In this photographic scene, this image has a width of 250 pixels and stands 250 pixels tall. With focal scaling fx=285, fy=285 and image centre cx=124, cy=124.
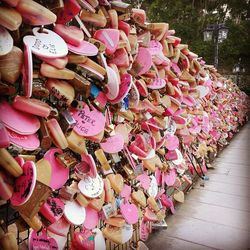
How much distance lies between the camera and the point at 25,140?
46.9 inches

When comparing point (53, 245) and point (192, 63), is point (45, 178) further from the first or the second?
point (192, 63)

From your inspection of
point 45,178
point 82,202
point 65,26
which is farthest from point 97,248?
point 65,26

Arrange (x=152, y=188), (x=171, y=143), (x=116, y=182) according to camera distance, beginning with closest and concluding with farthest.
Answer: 1. (x=116, y=182)
2. (x=152, y=188)
3. (x=171, y=143)

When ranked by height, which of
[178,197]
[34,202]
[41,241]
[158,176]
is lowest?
[178,197]

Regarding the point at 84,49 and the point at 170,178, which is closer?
the point at 84,49

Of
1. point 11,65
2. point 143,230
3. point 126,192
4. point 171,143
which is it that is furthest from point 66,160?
point 171,143

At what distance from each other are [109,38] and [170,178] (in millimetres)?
1825

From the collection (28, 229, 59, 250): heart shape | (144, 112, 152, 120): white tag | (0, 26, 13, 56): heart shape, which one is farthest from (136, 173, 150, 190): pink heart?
(0, 26, 13, 56): heart shape

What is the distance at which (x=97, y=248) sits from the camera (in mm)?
1725

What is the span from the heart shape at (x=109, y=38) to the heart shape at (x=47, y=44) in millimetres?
398

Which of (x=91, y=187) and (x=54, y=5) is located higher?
(x=54, y=5)

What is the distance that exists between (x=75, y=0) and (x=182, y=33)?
84.4 feet

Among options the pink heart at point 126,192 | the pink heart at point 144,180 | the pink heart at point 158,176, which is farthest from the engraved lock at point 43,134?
the pink heart at point 158,176

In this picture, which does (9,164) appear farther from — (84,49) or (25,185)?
(84,49)
